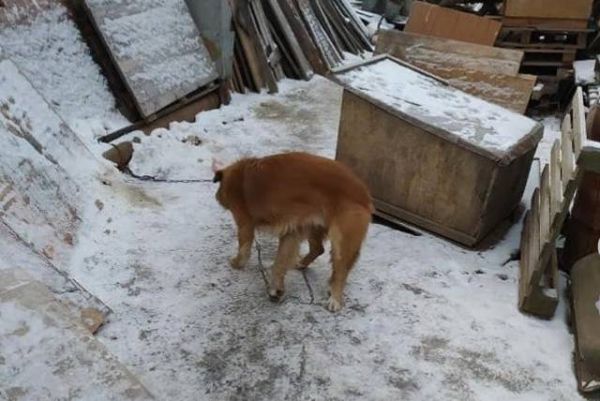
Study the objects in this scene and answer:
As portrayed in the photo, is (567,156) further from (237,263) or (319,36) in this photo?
(319,36)

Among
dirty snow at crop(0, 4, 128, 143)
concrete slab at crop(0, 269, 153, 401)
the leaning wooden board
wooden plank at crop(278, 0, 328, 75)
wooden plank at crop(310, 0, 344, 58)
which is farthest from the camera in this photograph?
wooden plank at crop(310, 0, 344, 58)

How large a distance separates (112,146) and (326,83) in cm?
395

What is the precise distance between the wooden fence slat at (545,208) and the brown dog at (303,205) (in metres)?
1.12

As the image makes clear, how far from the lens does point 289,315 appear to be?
12.2 feet

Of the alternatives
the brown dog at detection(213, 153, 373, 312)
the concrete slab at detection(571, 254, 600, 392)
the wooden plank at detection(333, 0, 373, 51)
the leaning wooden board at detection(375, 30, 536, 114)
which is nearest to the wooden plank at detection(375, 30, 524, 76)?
the leaning wooden board at detection(375, 30, 536, 114)

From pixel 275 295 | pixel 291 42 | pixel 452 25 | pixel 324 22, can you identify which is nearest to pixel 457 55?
pixel 452 25

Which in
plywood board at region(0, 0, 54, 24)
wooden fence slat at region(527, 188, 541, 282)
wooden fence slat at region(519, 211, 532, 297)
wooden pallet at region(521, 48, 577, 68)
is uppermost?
plywood board at region(0, 0, 54, 24)

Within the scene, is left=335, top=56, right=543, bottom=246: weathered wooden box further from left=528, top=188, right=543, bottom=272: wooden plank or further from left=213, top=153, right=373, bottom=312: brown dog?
left=213, top=153, right=373, bottom=312: brown dog

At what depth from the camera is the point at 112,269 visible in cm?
389

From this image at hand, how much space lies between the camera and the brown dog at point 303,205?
3.53m

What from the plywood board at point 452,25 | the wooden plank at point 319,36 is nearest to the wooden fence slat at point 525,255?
the plywood board at point 452,25

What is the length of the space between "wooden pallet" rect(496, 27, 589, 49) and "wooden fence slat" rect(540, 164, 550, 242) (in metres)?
3.59

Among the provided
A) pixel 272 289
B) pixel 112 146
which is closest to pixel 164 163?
pixel 112 146

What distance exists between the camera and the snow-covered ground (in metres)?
3.22
